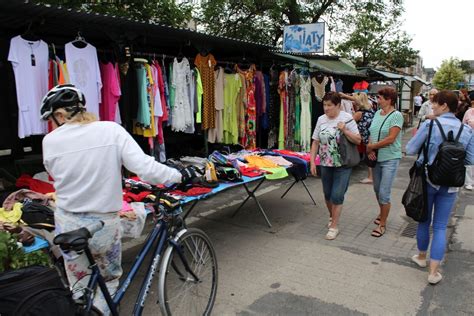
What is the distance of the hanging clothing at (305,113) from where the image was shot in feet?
26.5

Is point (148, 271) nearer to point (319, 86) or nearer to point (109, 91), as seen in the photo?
point (109, 91)

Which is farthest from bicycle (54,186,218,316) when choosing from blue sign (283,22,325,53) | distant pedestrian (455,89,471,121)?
distant pedestrian (455,89,471,121)

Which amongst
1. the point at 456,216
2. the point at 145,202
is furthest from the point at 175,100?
the point at 456,216

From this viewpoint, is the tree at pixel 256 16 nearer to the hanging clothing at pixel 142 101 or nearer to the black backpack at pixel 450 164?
the hanging clothing at pixel 142 101

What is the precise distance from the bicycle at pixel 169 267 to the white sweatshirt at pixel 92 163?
212 millimetres

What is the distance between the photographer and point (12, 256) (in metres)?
2.65

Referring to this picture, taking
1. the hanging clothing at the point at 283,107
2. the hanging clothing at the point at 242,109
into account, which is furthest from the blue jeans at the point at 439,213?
the hanging clothing at the point at 283,107

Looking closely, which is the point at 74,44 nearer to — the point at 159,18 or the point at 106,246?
the point at 106,246

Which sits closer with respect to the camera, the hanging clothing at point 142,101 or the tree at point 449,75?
the hanging clothing at point 142,101

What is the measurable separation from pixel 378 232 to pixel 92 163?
404 centimetres

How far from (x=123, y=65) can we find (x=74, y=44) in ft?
2.15

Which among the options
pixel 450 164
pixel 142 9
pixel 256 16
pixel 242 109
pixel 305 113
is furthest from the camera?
pixel 256 16

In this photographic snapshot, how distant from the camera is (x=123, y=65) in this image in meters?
5.22

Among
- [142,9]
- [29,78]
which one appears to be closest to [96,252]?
[29,78]
